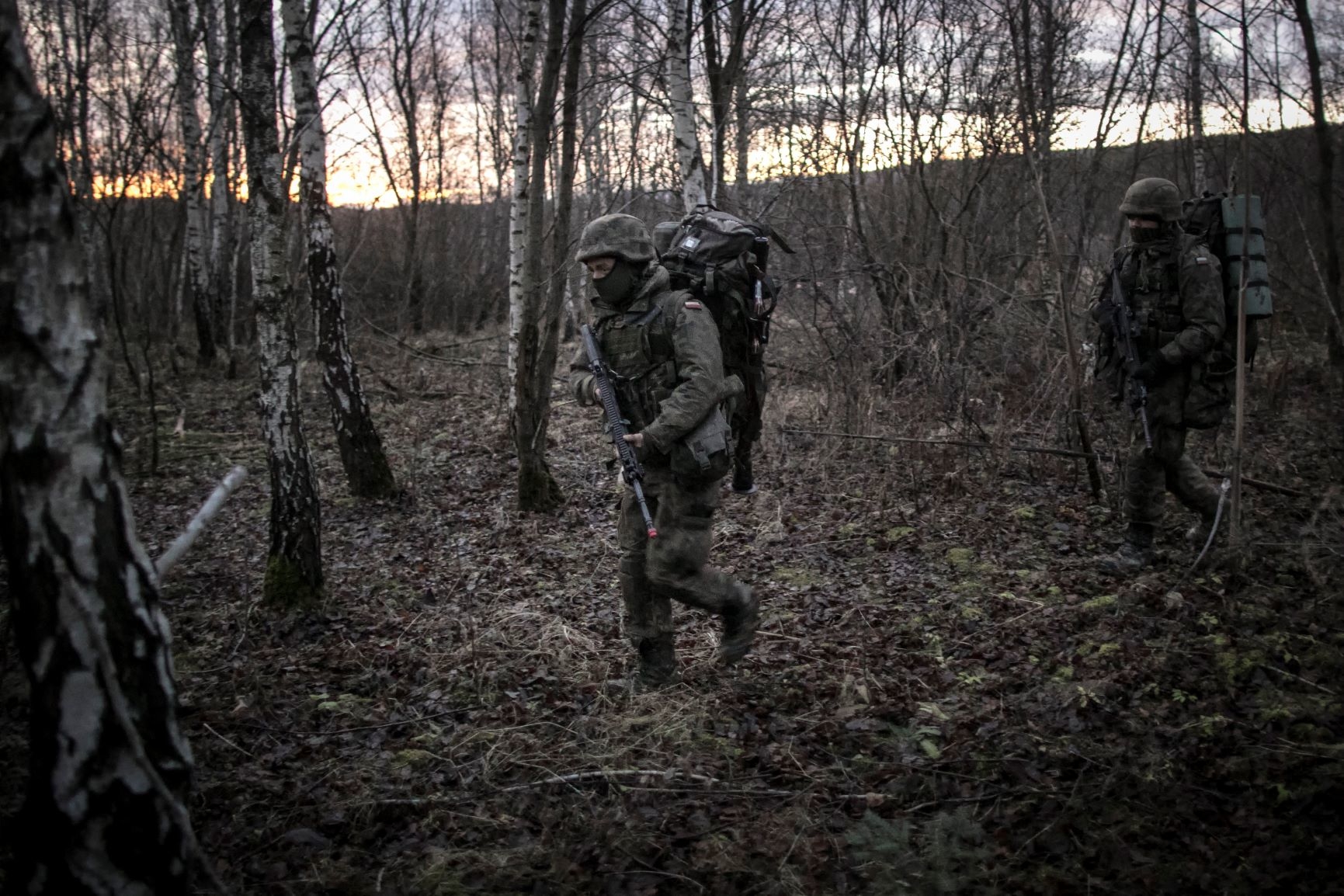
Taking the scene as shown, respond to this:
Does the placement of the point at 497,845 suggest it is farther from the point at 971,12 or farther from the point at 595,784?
the point at 971,12

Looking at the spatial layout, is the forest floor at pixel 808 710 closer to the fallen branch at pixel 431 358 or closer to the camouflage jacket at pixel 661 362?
→ the camouflage jacket at pixel 661 362

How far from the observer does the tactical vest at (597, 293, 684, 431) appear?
4.03 meters

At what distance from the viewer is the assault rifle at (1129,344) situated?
5.29 meters

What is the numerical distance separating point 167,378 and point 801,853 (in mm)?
14125

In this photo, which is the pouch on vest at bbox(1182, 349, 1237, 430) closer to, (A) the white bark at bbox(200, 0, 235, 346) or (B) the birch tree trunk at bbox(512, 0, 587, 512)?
(B) the birch tree trunk at bbox(512, 0, 587, 512)

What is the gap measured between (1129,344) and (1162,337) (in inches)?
7.0

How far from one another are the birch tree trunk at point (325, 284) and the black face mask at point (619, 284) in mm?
4136

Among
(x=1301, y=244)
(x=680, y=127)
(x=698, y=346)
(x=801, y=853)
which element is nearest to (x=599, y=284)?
(x=698, y=346)

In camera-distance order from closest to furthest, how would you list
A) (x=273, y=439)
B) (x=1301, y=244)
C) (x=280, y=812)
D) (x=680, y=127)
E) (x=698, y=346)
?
(x=280, y=812) < (x=698, y=346) < (x=273, y=439) < (x=680, y=127) < (x=1301, y=244)

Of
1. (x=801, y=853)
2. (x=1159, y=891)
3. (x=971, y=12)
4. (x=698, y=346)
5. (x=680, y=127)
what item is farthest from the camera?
(x=971, y=12)

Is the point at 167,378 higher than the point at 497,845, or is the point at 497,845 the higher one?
the point at 167,378

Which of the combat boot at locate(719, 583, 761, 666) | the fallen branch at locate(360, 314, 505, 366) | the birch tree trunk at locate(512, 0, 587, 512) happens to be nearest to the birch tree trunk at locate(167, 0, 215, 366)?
the fallen branch at locate(360, 314, 505, 366)

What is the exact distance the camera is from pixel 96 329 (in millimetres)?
2137

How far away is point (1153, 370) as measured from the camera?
525cm
